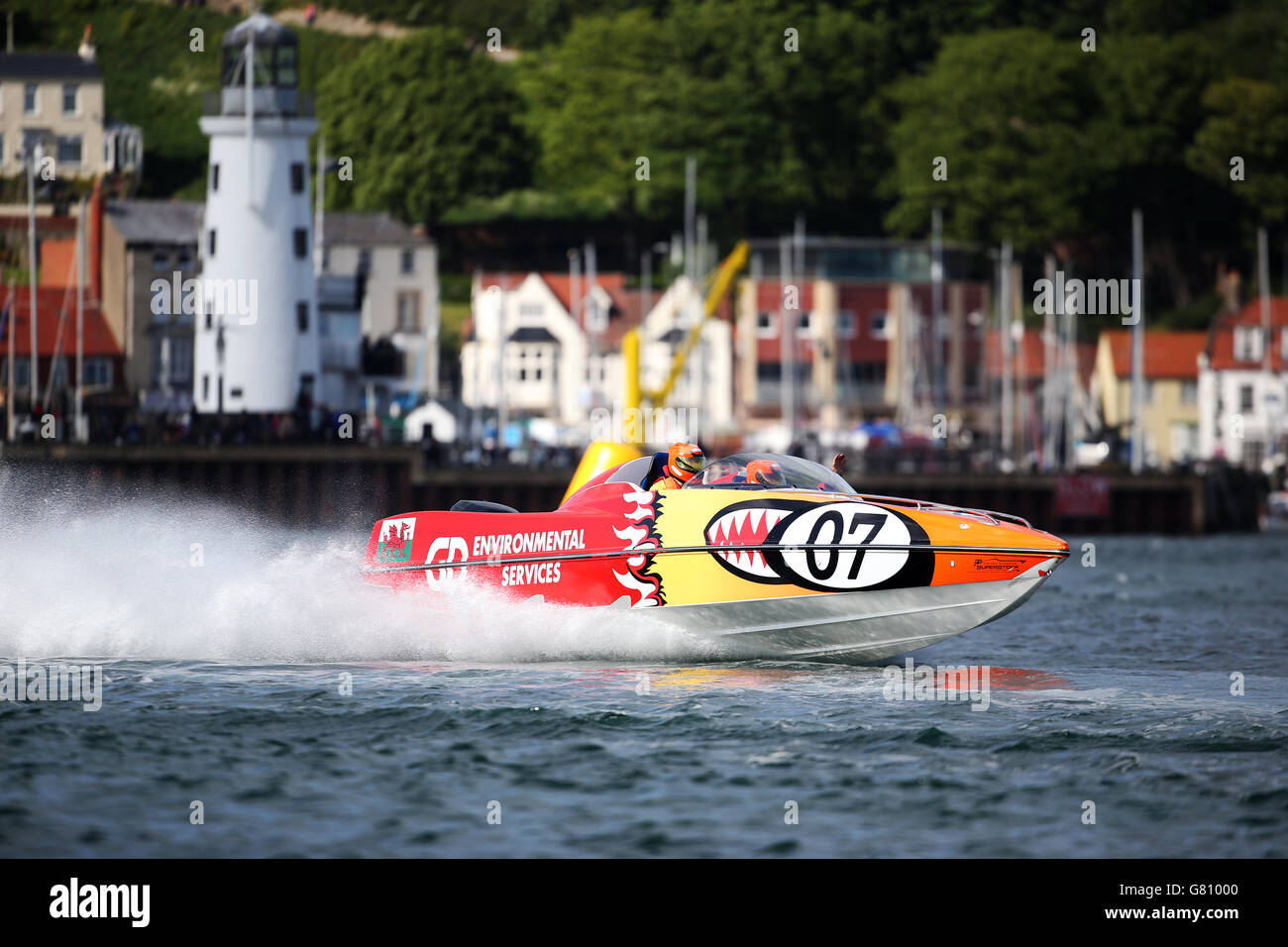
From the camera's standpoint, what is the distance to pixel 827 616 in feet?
54.5

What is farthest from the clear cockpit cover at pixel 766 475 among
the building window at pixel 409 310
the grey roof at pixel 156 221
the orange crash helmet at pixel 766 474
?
the building window at pixel 409 310

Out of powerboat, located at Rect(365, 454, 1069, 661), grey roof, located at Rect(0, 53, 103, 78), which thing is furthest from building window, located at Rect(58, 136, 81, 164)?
powerboat, located at Rect(365, 454, 1069, 661)

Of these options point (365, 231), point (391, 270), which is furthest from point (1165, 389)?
point (365, 231)

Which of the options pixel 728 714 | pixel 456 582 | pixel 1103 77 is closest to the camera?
pixel 728 714

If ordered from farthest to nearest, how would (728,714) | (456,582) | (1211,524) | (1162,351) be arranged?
1. (1162,351)
2. (1211,524)
3. (456,582)
4. (728,714)

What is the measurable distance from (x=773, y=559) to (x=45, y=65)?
76.7m

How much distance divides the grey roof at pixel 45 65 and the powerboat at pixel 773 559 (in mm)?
73267

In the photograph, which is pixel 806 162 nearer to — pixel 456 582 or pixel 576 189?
pixel 576 189

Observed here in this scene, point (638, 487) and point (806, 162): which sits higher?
point (806, 162)

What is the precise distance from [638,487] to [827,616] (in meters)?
2.15

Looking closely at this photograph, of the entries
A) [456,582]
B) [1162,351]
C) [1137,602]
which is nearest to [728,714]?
[456,582]

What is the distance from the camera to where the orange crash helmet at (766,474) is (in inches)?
661

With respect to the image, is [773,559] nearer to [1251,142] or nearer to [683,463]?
[683,463]
